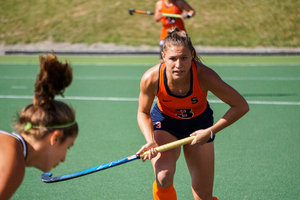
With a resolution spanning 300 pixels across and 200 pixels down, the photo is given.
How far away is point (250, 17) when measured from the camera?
61.7 ft

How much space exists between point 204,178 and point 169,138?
1.58 ft

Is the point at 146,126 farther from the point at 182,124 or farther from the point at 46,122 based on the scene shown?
the point at 46,122

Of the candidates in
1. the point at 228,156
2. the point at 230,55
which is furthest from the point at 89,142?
the point at 230,55

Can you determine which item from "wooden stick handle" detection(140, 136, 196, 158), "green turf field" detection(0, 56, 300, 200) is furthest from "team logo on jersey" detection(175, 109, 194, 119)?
"green turf field" detection(0, 56, 300, 200)

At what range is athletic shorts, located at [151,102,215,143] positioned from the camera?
3.14 metres

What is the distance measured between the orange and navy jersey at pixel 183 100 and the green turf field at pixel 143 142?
1.04 metres

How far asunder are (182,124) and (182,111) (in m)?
0.13

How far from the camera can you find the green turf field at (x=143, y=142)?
3.71 metres

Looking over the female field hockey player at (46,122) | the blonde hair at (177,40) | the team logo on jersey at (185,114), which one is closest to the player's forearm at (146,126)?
the team logo on jersey at (185,114)

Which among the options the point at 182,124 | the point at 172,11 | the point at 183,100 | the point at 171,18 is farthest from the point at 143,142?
the point at 172,11

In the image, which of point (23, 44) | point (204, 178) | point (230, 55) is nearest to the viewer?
point (204, 178)

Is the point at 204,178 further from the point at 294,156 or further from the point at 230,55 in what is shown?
the point at 230,55

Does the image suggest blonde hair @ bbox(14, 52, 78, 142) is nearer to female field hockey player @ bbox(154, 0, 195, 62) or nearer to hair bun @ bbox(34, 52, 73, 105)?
hair bun @ bbox(34, 52, 73, 105)

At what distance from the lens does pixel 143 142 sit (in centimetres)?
514
